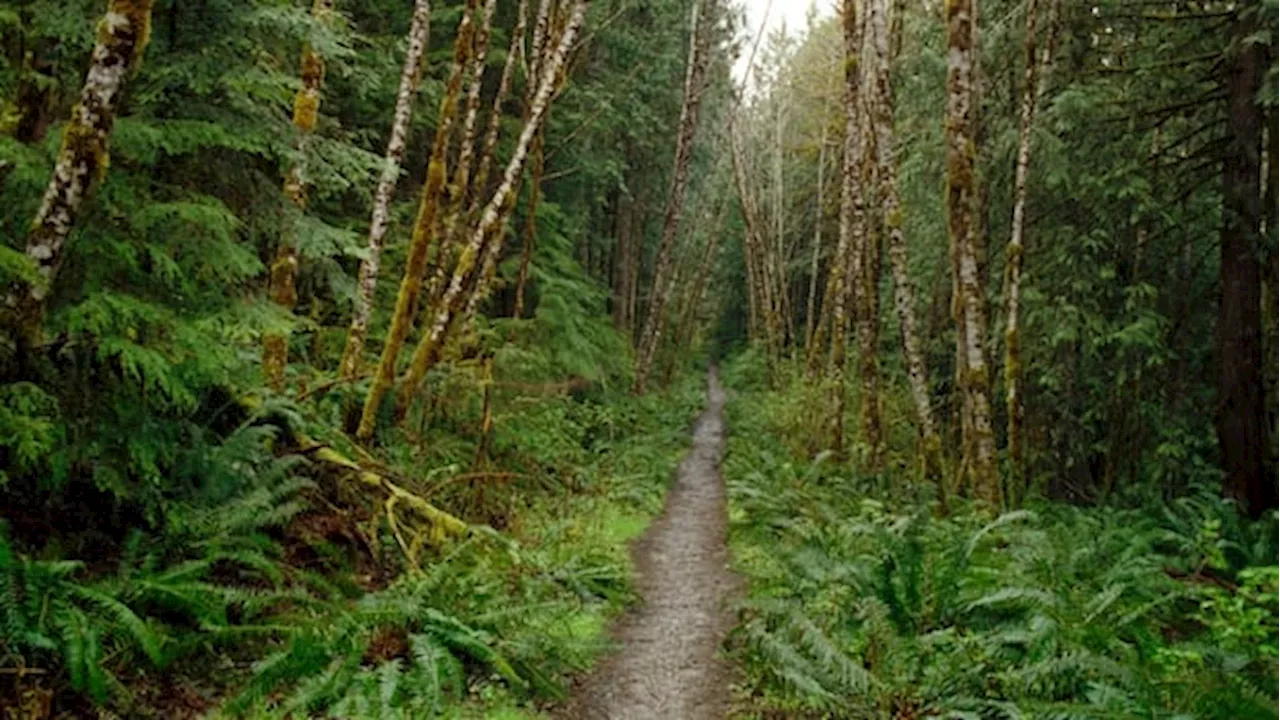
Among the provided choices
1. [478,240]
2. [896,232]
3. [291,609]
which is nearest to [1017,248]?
[896,232]

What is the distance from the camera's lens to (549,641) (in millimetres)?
6812

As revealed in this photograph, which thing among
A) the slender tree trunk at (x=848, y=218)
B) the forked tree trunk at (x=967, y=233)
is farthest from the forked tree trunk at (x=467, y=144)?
the slender tree trunk at (x=848, y=218)

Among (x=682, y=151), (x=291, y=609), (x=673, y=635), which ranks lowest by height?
(x=673, y=635)

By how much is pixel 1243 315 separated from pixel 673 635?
8.79 metres

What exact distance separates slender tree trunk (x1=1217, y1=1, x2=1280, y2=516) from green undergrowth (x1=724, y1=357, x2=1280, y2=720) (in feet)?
3.94

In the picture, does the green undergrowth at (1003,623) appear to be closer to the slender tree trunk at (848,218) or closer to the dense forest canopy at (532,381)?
the dense forest canopy at (532,381)

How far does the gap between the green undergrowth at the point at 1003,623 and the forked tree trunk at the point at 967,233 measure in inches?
43.5

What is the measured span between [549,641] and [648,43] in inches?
672

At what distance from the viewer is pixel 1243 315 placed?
11.5 m

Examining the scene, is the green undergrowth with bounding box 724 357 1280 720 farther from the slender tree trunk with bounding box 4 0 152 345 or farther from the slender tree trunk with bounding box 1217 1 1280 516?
the slender tree trunk with bounding box 4 0 152 345

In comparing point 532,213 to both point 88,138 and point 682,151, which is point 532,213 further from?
point 88,138

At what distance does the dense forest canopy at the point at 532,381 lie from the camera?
5.41 m

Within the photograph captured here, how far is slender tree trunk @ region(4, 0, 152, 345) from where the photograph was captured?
500cm

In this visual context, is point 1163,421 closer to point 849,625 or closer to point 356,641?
point 849,625
